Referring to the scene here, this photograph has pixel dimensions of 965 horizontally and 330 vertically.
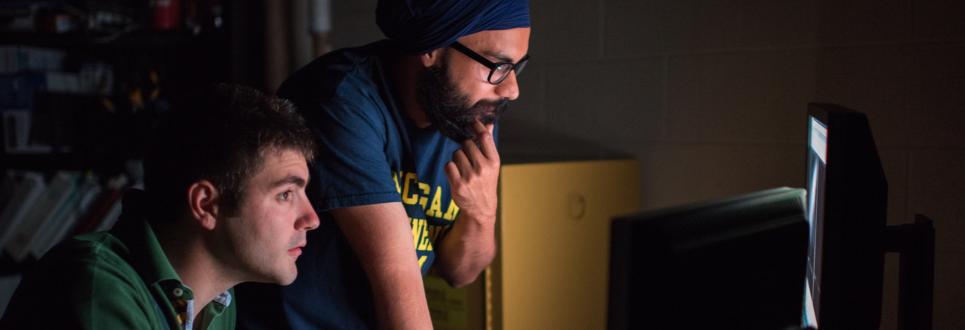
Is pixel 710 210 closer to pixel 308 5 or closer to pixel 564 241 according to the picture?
pixel 564 241

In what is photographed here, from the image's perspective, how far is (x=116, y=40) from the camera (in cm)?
267

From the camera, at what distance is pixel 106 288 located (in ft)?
2.93

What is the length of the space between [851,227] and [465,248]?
0.78 meters

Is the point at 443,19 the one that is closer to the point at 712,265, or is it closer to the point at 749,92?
the point at 712,265

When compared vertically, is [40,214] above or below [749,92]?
below

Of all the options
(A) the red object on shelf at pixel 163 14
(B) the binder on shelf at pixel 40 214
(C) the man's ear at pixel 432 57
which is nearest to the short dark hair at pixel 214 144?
(C) the man's ear at pixel 432 57

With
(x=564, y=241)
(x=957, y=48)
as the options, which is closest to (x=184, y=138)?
(x=564, y=241)

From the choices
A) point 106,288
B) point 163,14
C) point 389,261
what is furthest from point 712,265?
point 163,14

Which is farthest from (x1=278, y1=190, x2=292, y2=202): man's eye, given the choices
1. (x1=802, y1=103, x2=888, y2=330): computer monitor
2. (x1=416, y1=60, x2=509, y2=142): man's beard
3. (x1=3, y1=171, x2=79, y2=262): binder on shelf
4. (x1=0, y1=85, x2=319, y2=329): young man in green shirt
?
(x1=3, y1=171, x2=79, y2=262): binder on shelf

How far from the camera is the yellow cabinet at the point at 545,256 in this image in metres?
1.63

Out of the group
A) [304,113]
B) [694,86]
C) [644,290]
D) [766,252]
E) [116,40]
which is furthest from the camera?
[116,40]

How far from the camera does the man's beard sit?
1.23 meters

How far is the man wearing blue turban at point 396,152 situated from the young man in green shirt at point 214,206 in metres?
0.07

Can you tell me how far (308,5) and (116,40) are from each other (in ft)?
2.43
